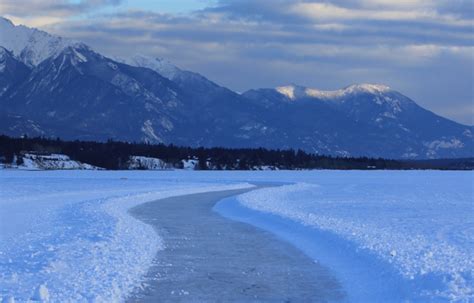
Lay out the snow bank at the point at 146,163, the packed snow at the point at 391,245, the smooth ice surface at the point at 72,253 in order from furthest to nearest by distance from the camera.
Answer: the snow bank at the point at 146,163, the packed snow at the point at 391,245, the smooth ice surface at the point at 72,253

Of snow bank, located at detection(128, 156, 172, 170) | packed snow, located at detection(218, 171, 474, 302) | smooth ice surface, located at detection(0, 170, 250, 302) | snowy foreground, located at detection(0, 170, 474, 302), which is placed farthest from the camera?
snow bank, located at detection(128, 156, 172, 170)

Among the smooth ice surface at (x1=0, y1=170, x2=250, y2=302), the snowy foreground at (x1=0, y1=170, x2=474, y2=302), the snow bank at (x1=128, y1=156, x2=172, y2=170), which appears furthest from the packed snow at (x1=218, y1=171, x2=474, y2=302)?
the snow bank at (x1=128, y1=156, x2=172, y2=170)

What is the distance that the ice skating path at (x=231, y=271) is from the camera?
16.6 m

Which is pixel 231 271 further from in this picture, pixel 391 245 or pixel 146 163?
pixel 146 163

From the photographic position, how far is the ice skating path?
16.6m

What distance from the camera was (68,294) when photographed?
1582cm

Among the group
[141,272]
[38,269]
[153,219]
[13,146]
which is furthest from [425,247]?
[13,146]

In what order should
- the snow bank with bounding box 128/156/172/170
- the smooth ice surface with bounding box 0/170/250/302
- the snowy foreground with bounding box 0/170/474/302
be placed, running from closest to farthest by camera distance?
the smooth ice surface with bounding box 0/170/250/302 < the snowy foreground with bounding box 0/170/474/302 < the snow bank with bounding box 128/156/172/170

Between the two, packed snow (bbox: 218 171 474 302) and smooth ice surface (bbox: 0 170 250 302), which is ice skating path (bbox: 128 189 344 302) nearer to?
smooth ice surface (bbox: 0 170 250 302)

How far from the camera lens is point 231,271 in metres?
19.8

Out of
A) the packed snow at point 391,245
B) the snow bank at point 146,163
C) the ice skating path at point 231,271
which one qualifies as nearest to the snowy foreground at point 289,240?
the packed snow at point 391,245

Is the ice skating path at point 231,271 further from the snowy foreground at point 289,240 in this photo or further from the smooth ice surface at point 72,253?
the smooth ice surface at point 72,253

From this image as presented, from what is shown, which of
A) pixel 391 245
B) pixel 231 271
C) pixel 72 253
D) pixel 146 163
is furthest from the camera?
pixel 146 163


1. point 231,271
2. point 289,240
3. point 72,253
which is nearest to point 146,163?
point 289,240
